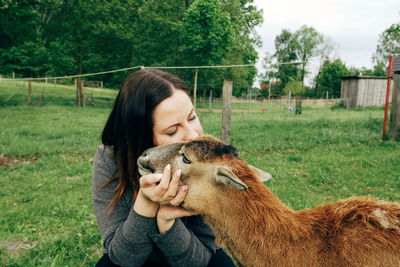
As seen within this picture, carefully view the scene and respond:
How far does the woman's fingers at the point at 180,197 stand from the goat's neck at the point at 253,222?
0.26m

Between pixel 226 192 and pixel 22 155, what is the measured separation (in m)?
9.19

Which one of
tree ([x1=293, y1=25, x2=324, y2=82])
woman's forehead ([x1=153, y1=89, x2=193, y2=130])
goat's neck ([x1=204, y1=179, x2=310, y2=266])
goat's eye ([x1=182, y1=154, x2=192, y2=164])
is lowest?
goat's neck ([x1=204, y1=179, x2=310, y2=266])

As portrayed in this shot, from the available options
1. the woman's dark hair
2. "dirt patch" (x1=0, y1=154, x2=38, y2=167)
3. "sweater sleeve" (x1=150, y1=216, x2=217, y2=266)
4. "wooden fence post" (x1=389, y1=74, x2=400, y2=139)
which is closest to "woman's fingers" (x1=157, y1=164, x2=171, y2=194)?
"sweater sleeve" (x1=150, y1=216, x2=217, y2=266)

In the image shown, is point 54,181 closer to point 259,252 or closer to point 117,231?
point 117,231

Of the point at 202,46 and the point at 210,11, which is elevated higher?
the point at 210,11

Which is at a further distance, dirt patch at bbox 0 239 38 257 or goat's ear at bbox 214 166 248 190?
dirt patch at bbox 0 239 38 257

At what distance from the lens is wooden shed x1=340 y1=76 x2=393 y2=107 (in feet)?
119

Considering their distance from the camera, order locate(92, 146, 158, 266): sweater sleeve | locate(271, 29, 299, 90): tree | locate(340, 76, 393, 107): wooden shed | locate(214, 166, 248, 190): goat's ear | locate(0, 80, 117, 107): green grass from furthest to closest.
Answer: locate(271, 29, 299, 90): tree < locate(340, 76, 393, 107): wooden shed < locate(0, 80, 117, 107): green grass < locate(92, 146, 158, 266): sweater sleeve < locate(214, 166, 248, 190): goat's ear

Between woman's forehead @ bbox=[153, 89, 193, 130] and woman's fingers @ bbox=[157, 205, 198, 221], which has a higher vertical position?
woman's forehead @ bbox=[153, 89, 193, 130]

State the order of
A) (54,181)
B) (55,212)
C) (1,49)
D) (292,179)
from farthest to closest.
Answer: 1. (1,49)
2. (54,181)
3. (292,179)
4. (55,212)

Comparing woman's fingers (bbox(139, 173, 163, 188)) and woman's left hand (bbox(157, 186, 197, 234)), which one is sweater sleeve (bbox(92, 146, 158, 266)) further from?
woman's fingers (bbox(139, 173, 163, 188))

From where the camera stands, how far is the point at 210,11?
22766mm

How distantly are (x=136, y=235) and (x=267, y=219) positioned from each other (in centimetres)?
97

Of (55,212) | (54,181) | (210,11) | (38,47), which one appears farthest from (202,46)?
(55,212)
